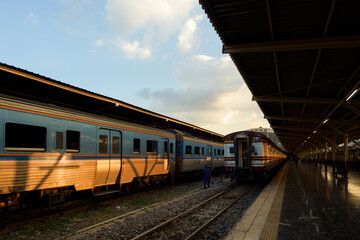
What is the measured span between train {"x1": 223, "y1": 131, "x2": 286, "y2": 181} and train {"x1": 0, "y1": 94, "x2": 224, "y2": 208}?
589 centimetres

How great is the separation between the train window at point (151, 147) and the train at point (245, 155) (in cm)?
573

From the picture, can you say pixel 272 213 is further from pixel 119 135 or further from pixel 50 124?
pixel 50 124

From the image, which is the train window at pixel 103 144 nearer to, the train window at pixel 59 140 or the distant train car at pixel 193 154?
the train window at pixel 59 140

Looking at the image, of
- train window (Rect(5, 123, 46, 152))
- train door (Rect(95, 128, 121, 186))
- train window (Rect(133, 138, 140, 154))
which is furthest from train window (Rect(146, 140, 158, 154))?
train window (Rect(5, 123, 46, 152))

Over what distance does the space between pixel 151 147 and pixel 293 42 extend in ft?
25.8

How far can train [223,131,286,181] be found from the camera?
51.3ft

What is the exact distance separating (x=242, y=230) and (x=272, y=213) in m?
2.30

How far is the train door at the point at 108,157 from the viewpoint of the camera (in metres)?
9.32

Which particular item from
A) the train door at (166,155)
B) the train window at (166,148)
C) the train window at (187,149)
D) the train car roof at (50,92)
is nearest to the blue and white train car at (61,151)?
the train car roof at (50,92)

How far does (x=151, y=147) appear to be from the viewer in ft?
41.3

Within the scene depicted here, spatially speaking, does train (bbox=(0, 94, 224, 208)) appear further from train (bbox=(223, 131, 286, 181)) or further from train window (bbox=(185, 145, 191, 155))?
train (bbox=(223, 131, 286, 181))

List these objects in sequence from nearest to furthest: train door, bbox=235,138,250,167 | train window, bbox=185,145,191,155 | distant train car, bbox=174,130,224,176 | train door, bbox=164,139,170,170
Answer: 1. train door, bbox=164,139,170,170
2. distant train car, bbox=174,130,224,176
3. train door, bbox=235,138,250,167
4. train window, bbox=185,145,191,155

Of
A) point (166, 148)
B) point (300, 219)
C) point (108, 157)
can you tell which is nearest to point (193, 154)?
point (166, 148)

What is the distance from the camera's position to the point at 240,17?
7.68 metres
